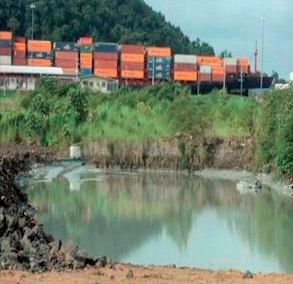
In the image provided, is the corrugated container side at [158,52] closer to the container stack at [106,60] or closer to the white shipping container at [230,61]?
the container stack at [106,60]

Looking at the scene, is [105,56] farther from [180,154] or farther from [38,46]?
[180,154]

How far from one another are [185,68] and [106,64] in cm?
801

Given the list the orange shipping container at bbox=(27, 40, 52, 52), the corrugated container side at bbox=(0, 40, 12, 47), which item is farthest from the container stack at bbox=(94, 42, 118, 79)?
the corrugated container side at bbox=(0, 40, 12, 47)

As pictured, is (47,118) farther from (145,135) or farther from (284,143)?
(284,143)

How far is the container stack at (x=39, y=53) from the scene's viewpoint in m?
80.3

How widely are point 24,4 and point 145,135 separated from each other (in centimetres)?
6659

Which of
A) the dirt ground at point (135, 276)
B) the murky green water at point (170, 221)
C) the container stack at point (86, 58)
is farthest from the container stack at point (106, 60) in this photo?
the dirt ground at point (135, 276)

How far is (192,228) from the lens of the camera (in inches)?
768

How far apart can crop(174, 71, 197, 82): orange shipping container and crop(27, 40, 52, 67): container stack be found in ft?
43.5

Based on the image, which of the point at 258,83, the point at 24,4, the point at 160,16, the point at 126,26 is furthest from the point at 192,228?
the point at 160,16

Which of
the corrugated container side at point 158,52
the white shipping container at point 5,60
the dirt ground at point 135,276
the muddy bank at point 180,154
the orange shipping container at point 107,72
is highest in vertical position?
the corrugated container side at point 158,52

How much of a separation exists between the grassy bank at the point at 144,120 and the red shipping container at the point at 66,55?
27727mm

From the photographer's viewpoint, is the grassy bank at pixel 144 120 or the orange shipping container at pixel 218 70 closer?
→ the grassy bank at pixel 144 120

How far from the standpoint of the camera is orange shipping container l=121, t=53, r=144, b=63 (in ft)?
255
